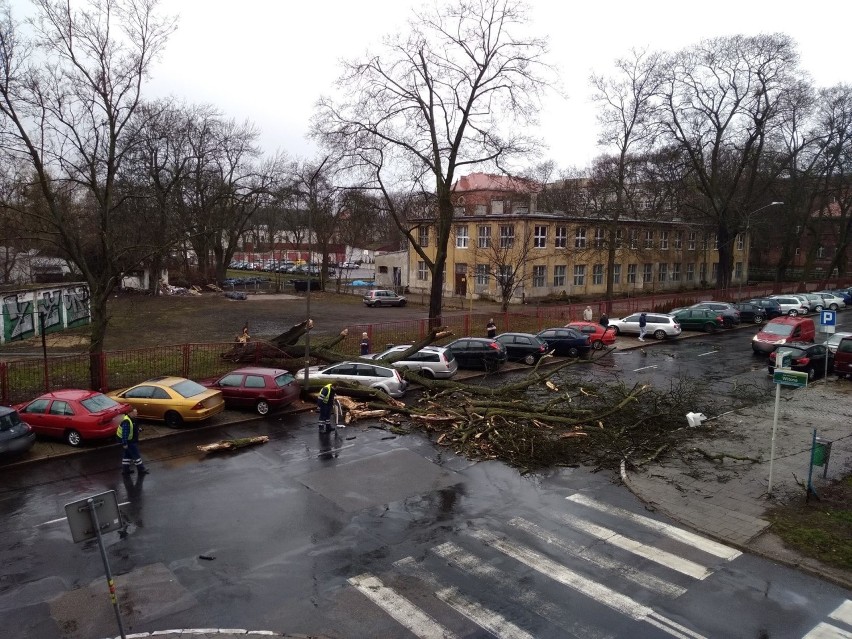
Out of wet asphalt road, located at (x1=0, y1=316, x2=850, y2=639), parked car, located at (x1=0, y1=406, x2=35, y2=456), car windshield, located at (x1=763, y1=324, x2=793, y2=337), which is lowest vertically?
wet asphalt road, located at (x1=0, y1=316, x2=850, y2=639)

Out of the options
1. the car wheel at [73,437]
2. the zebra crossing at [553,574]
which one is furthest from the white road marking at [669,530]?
the car wheel at [73,437]

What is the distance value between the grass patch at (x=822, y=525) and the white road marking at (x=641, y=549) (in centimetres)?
202

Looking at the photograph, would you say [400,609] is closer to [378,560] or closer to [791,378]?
[378,560]

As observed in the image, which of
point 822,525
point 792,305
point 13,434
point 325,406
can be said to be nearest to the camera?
point 822,525

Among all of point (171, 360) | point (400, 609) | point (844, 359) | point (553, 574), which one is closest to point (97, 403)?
point (171, 360)

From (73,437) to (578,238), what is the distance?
4559cm

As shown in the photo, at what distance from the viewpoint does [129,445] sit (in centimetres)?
1317

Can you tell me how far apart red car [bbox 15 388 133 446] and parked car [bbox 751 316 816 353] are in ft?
84.8

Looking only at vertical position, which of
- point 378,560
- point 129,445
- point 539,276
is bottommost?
point 378,560

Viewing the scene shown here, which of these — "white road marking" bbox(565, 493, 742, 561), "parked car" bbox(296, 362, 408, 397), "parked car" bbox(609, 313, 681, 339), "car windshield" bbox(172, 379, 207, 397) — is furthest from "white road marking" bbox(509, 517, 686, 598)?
"parked car" bbox(609, 313, 681, 339)

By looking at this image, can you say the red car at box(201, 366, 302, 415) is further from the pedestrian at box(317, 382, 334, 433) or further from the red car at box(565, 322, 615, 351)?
the red car at box(565, 322, 615, 351)

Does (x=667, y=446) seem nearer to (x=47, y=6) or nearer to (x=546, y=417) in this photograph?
(x=546, y=417)

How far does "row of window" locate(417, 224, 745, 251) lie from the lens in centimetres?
4867

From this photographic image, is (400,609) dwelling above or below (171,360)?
below
